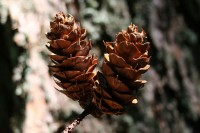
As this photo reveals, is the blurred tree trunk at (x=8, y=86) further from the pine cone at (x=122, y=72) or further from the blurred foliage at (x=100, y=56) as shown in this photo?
the pine cone at (x=122, y=72)

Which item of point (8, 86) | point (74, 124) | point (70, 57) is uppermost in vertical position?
point (70, 57)

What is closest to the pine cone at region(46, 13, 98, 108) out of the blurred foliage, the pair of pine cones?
the pair of pine cones

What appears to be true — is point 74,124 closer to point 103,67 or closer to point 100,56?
point 103,67

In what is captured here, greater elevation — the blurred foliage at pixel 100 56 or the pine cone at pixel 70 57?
the pine cone at pixel 70 57

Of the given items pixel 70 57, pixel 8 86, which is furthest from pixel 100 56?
pixel 70 57

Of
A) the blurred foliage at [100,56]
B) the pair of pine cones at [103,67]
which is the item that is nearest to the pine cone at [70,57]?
the pair of pine cones at [103,67]

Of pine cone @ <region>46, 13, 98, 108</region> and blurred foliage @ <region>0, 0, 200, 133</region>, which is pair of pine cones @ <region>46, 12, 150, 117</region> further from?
blurred foliage @ <region>0, 0, 200, 133</region>

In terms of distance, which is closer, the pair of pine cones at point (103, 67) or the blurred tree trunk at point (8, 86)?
the pair of pine cones at point (103, 67)

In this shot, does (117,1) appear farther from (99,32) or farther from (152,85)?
(152,85)
